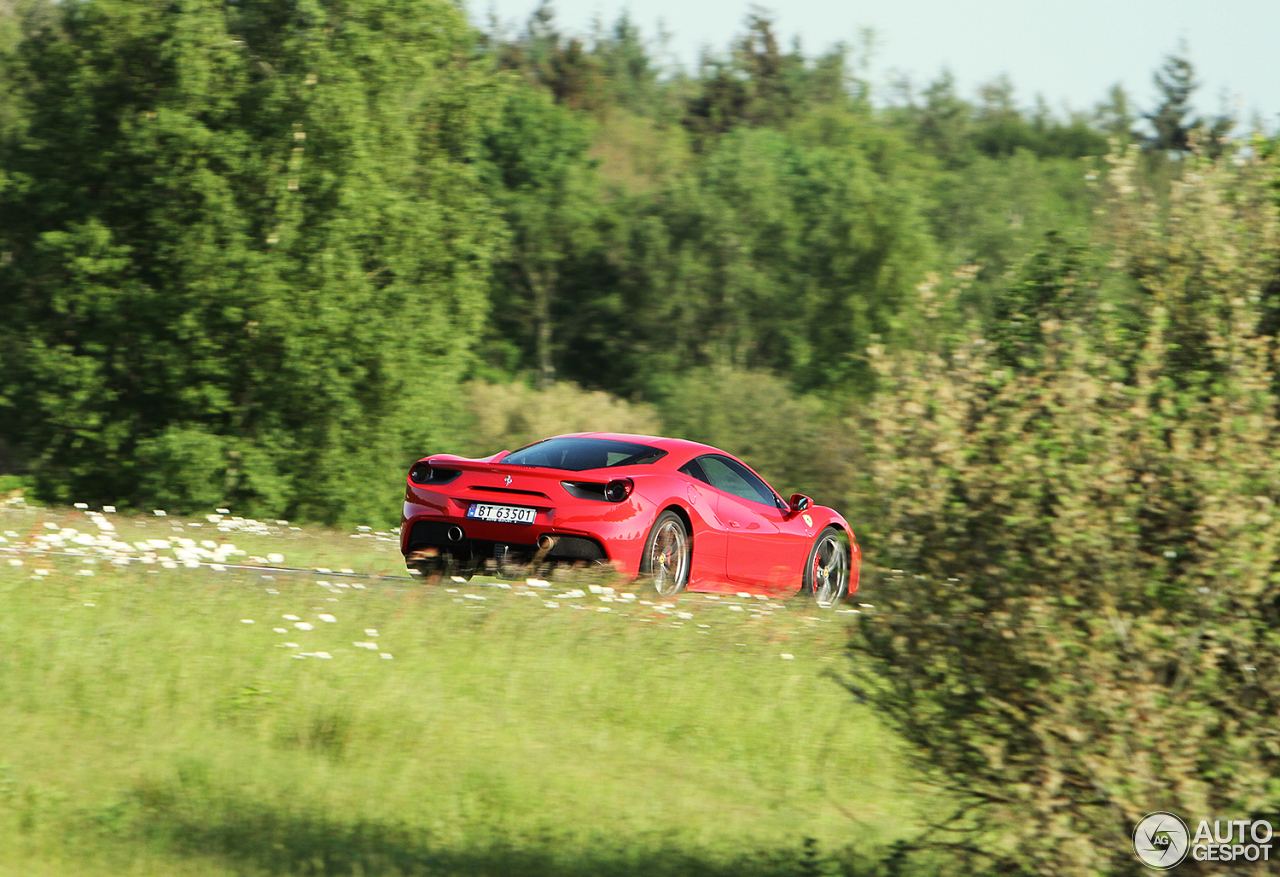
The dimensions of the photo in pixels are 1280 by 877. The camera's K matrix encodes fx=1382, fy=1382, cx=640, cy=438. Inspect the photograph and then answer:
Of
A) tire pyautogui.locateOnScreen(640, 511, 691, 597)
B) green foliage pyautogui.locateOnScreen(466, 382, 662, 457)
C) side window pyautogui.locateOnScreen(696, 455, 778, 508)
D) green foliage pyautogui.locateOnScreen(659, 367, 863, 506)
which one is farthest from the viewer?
green foliage pyautogui.locateOnScreen(466, 382, 662, 457)

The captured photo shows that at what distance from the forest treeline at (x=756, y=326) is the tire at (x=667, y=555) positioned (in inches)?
131

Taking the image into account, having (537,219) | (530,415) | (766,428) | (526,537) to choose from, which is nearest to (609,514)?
(526,537)

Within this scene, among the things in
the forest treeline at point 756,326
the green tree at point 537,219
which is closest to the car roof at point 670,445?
the forest treeline at point 756,326

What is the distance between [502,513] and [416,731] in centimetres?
349

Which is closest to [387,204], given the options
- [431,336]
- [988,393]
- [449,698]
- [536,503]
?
[431,336]

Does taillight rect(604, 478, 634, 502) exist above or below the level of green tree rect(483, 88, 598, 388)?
below

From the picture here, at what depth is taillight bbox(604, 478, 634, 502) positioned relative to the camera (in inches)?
415

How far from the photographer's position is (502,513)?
1062 centimetres

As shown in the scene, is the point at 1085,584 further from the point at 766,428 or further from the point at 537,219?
the point at 537,219

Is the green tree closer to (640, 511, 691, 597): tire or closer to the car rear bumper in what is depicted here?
(640, 511, 691, 597): tire

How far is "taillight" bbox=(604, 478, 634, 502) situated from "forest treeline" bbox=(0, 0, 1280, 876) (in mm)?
3111

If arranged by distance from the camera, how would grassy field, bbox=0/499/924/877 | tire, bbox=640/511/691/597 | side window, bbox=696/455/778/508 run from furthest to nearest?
side window, bbox=696/455/778/508 → tire, bbox=640/511/691/597 → grassy field, bbox=0/499/924/877

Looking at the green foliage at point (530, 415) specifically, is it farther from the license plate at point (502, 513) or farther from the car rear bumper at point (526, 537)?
the license plate at point (502, 513)

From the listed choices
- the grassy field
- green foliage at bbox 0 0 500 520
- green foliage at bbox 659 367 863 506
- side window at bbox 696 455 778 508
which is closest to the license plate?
the grassy field
